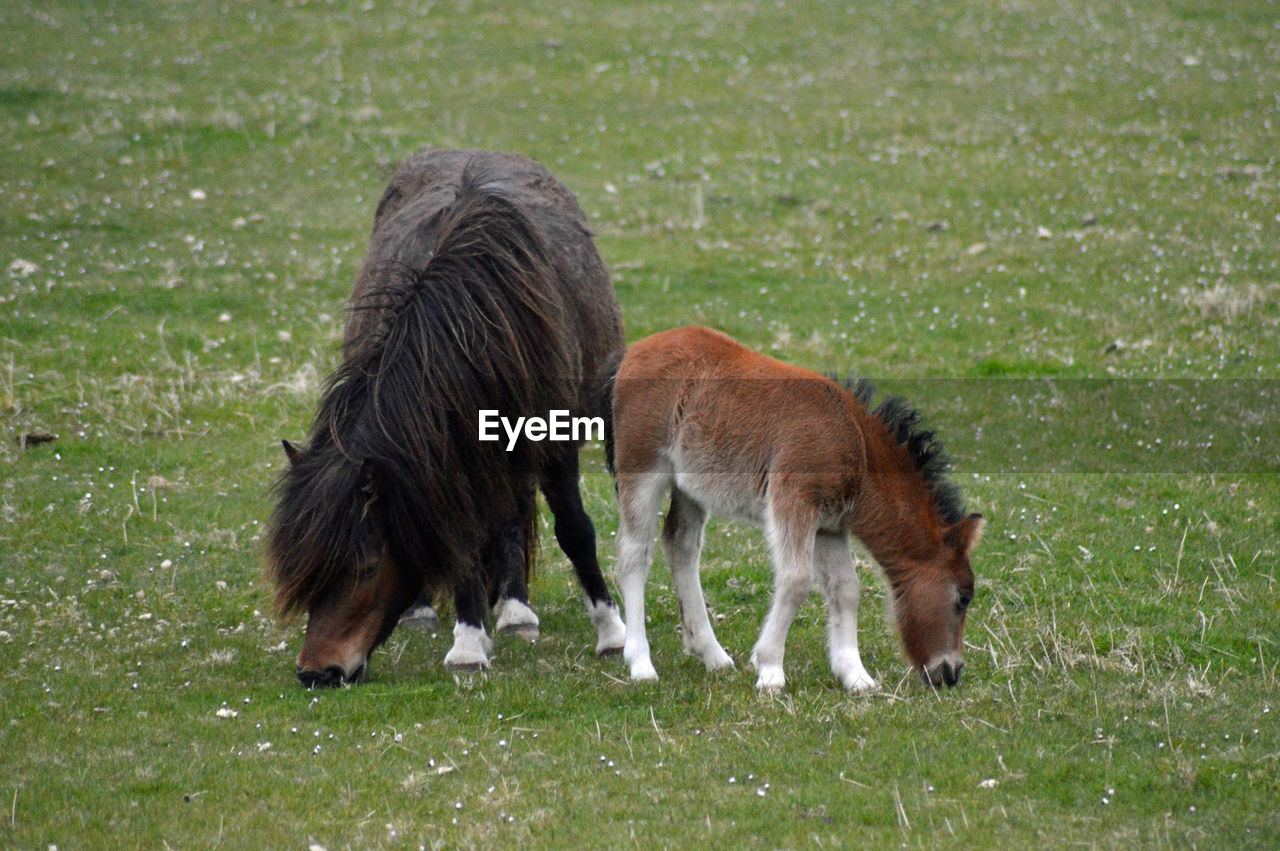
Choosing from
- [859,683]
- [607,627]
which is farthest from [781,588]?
[607,627]

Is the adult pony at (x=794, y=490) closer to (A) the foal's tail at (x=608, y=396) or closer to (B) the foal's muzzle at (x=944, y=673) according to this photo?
(B) the foal's muzzle at (x=944, y=673)

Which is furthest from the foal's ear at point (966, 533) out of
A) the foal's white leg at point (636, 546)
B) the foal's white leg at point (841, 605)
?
the foal's white leg at point (636, 546)

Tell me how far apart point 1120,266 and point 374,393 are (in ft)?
39.5

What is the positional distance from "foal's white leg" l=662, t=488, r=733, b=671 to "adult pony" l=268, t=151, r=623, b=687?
81 cm

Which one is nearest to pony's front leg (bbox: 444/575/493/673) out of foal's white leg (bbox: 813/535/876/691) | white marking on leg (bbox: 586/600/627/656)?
white marking on leg (bbox: 586/600/627/656)

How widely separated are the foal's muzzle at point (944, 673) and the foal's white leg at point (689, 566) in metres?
1.15

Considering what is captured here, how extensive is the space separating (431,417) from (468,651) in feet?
4.96

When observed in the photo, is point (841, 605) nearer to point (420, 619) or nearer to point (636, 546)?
point (636, 546)

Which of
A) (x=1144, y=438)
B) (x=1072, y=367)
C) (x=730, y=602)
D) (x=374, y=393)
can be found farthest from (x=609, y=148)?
(x=374, y=393)

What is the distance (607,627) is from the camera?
26.2 ft

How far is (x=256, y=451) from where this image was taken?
11406 mm

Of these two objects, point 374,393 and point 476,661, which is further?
point 476,661

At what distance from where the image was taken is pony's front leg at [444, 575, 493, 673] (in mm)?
7215

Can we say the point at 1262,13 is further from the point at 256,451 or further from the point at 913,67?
the point at 256,451
